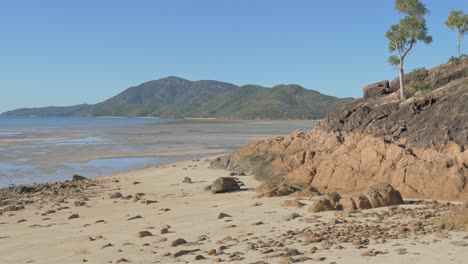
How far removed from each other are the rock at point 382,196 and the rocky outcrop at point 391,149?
1752 millimetres

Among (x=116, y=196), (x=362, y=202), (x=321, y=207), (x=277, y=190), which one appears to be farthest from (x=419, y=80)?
(x=116, y=196)

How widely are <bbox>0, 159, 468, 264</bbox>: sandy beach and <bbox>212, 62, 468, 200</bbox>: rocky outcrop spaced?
6.74 ft

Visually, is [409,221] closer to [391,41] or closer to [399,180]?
[399,180]

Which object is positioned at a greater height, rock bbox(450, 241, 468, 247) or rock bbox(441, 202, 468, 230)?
rock bbox(441, 202, 468, 230)

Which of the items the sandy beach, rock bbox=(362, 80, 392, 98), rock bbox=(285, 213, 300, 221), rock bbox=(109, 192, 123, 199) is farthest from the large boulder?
rock bbox=(362, 80, 392, 98)

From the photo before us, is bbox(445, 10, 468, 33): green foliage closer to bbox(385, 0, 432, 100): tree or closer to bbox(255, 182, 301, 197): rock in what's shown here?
bbox(385, 0, 432, 100): tree

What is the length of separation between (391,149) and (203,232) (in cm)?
911

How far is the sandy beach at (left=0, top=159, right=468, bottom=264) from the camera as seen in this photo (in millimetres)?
10000

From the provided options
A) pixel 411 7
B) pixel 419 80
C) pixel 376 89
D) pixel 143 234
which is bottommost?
pixel 143 234

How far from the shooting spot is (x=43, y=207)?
62.8 feet

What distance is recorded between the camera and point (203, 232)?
13148 mm

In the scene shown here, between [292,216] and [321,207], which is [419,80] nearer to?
[321,207]

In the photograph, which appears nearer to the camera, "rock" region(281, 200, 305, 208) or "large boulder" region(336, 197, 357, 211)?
"large boulder" region(336, 197, 357, 211)

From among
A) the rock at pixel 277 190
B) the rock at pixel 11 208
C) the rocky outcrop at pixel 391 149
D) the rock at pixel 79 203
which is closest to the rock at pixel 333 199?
the rocky outcrop at pixel 391 149
